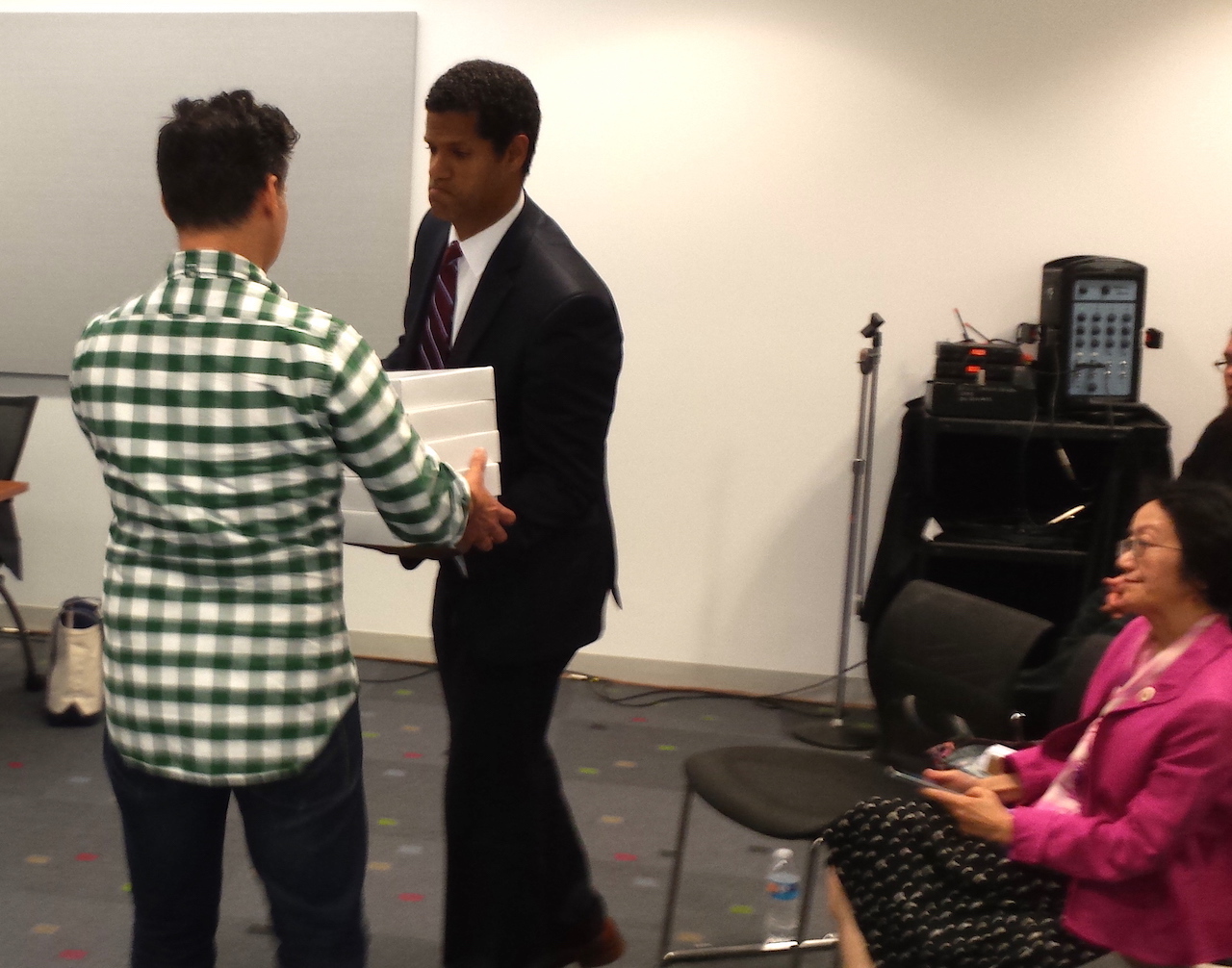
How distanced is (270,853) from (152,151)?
10.9ft

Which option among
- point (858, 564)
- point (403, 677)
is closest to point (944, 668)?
point (858, 564)

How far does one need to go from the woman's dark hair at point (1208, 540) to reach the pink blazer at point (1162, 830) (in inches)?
2.4

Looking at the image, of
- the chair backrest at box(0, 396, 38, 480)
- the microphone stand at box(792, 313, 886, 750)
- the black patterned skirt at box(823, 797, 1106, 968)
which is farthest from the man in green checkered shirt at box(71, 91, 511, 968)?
the chair backrest at box(0, 396, 38, 480)

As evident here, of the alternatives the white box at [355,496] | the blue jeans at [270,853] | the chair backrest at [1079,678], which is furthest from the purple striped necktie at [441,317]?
the chair backrest at [1079,678]

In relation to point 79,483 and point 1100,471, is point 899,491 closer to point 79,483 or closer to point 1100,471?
point 1100,471

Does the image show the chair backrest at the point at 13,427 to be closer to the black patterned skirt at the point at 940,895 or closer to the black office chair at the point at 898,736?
the black office chair at the point at 898,736

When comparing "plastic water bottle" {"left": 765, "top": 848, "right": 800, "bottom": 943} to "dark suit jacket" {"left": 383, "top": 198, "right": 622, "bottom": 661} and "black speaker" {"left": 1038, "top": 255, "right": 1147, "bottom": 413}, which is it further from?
"black speaker" {"left": 1038, "top": 255, "right": 1147, "bottom": 413}

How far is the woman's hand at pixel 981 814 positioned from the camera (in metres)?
1.75

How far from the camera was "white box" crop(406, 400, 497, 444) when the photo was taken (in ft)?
5.64

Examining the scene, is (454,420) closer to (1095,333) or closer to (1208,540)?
(1208,540)

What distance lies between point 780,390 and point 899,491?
60 cm

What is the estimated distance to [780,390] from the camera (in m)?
4.21

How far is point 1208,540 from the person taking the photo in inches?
69.7

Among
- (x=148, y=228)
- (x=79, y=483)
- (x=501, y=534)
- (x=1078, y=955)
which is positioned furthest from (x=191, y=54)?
(x=1078, y=955)
